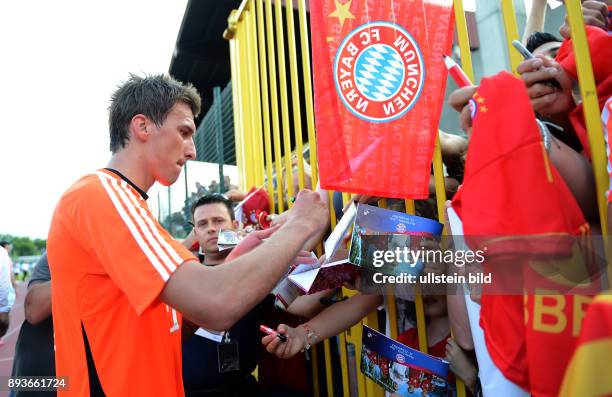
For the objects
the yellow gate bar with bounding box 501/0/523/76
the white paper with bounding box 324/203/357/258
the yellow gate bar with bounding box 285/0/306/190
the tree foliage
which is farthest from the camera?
the tree foliage

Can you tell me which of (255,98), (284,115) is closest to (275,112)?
(284,115)

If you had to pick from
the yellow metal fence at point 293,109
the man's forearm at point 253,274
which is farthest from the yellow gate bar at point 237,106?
the man's forearm at point 253,274

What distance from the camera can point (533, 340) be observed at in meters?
0.75

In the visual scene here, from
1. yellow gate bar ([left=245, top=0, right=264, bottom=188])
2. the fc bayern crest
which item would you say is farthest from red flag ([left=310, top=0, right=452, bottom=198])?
yellow gate bar ([left=245, top=0, right=264, bottom=188])

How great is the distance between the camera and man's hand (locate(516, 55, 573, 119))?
3.08 feet

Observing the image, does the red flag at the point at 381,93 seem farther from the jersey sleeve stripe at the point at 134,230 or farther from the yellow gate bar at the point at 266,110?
the yellow gate bar at the point at 266,110

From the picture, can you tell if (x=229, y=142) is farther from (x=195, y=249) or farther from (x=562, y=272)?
(x=562, y=272)

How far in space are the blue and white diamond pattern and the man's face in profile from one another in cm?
156

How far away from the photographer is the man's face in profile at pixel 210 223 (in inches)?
108

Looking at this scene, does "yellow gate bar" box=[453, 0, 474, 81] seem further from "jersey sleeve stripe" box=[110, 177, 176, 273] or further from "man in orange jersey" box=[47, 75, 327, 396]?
"jersey sleeve stripe" box=[110, 177, 176, 273]

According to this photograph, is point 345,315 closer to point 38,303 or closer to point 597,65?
point 597,65

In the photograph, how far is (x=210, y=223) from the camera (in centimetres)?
281

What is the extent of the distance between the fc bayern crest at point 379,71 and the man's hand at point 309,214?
321 millimetres

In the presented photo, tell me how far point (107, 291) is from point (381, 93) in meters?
1.03
